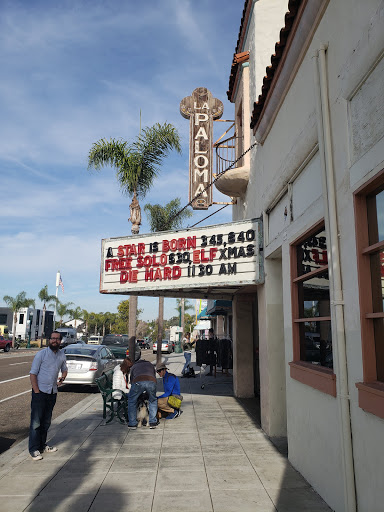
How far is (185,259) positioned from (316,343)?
4316 mm

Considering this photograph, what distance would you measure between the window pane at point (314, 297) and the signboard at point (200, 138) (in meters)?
6.37

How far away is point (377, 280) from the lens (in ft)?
12.3

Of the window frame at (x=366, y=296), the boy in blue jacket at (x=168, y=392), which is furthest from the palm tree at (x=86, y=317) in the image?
the window frame at (x=366, y=296)

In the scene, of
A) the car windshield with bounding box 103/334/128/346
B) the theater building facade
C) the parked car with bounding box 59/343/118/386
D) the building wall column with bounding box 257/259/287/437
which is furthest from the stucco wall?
the car windshield with bounding box 103/334/128/346

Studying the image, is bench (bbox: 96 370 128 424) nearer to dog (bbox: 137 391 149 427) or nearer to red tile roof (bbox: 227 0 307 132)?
dog (bbox: 137 391 149 427)

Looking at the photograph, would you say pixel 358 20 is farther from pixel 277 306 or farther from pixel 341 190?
pixel 277 306

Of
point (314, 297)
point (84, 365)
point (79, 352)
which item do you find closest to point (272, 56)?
point (314, 297)

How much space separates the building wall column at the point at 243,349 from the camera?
488 inches

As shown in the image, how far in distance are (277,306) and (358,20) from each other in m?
5.11

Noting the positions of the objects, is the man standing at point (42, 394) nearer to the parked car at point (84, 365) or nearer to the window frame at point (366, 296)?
the window frame at point (366, 296)

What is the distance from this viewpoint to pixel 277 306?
7906 mm

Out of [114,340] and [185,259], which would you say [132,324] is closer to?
[114,340]

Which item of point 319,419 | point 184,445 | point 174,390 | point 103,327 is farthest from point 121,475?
point 103,327

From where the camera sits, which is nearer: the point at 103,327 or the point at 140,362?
the point at 140,362
